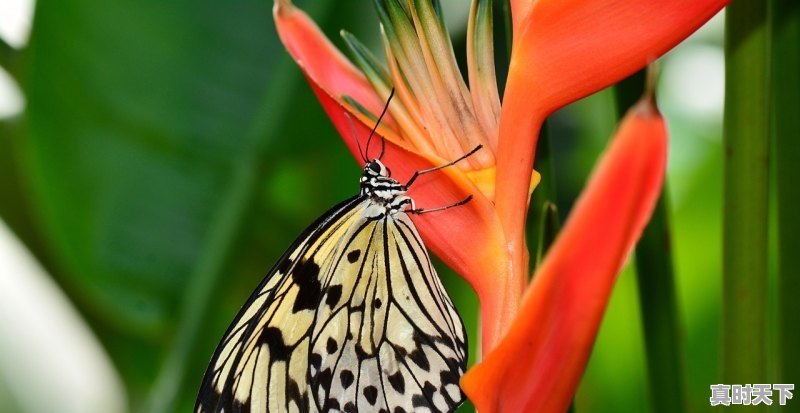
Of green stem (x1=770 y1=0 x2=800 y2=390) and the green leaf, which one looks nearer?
green stem (x1=770 y1=0 x2=800 y2=390)

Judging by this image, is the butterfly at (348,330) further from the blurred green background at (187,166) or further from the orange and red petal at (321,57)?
the blurred green background at (187,166)

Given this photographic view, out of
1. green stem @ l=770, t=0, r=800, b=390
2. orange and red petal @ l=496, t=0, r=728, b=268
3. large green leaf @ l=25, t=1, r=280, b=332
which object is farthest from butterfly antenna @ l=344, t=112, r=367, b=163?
large green leaf @ l=25, t=1, r=280, b=332

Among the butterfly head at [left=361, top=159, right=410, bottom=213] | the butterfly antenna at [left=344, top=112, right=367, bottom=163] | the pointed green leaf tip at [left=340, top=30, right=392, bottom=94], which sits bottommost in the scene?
the butterfly head at [left=361, top=159, right=410, bottom=213]

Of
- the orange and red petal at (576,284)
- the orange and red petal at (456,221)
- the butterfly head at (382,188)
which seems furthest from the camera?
the butterfly head at (382,188)

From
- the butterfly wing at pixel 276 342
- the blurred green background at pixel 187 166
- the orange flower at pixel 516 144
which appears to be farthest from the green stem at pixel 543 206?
the blurred green background at pixel 187 166

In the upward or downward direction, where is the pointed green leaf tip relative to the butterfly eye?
upward

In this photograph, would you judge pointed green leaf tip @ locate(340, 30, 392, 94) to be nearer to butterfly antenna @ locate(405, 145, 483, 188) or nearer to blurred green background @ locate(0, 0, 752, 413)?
butterfly antenna @ locate(405, 145, 483, 188)

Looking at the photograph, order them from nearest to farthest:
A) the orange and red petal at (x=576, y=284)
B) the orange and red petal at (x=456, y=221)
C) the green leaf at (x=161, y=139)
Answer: the orange and red petal at (x=576, y=284) < the orange and red petal at (x=456, y=221) < the green leaf at (x=161, y=139)

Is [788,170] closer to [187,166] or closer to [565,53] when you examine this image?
[565,53]
